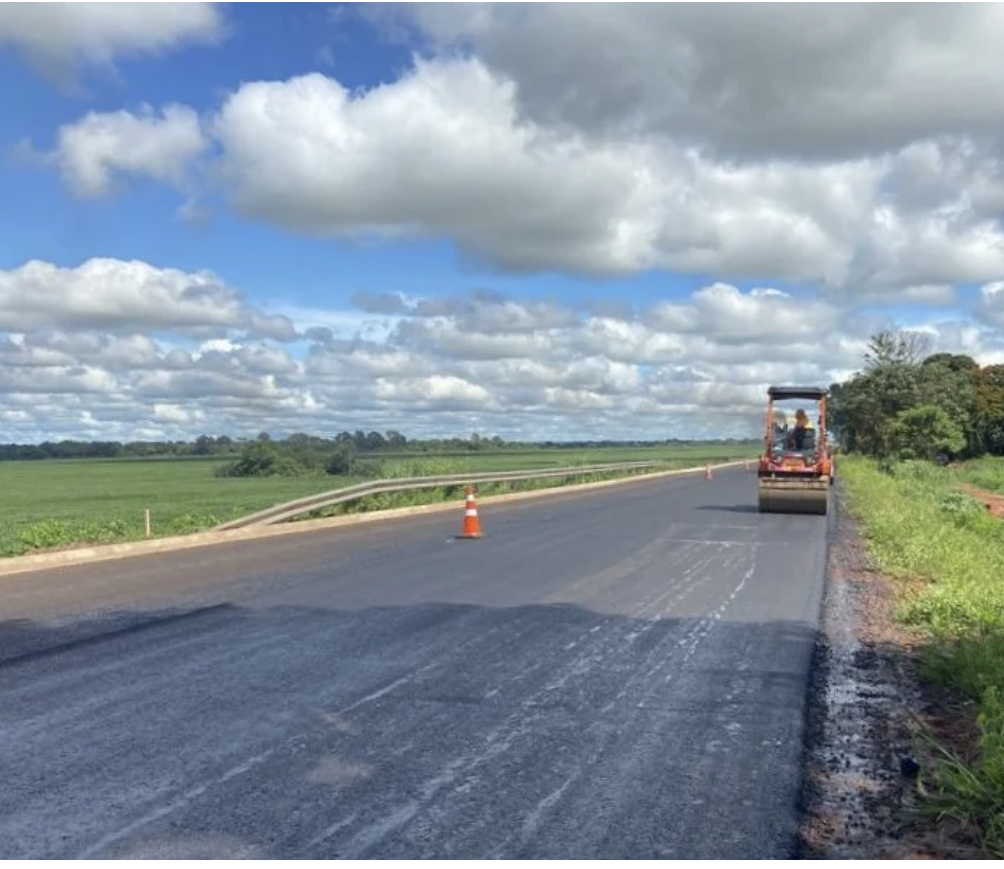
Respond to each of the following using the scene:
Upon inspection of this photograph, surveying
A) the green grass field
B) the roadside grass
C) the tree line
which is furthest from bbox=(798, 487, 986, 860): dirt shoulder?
the tree line

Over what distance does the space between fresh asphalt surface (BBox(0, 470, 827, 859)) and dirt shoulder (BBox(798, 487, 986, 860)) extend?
0.17 m

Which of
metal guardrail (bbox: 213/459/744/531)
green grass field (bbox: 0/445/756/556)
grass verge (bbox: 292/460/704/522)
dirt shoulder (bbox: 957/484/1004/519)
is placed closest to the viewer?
green grass field (bbox: 0/445/756/556)

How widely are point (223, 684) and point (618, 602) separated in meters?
5.13

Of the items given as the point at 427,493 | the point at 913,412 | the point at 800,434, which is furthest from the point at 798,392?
the point at 913,412

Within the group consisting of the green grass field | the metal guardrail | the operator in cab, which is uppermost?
Answer: the operator in cab

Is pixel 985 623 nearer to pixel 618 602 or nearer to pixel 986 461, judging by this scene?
pixel 618 602

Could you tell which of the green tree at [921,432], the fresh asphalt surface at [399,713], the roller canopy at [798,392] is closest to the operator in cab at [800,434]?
the roller canopy at [798,392]

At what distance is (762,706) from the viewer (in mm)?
7102

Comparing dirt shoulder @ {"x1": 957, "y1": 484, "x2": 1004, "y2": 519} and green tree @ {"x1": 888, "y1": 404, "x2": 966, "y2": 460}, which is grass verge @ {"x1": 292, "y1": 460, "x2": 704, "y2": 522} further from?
green tree @ {"x1": 888, "y1": 404, "x2": 966, "y2": 460}

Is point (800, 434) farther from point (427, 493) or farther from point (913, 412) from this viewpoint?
point (913, 412)

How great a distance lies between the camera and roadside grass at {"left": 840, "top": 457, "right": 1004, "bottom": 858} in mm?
5077

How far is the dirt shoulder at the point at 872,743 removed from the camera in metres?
4.79

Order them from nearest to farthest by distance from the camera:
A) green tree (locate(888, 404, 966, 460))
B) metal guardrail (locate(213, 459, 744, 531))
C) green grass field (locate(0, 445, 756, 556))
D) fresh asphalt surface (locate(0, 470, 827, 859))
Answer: fresh asphalt surface (locate(0, 470, 827, 859)), green grass field (locate(0, 445, 756, 556)), metal guardrail (locate(213, 459, 744, 531)), green tree (locate(888, 404, 966, 460))

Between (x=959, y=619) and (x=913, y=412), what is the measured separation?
5651 centimetres
